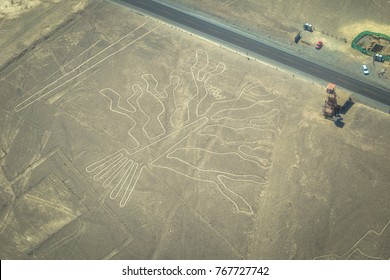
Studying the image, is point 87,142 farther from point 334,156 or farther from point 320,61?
point 320,61

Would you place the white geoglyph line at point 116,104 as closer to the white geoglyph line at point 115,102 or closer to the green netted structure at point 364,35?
the white geoglyph line at point 115,102

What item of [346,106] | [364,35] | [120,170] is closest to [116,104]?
[120,170]

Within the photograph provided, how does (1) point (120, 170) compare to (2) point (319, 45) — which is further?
(2) point (319, 45)

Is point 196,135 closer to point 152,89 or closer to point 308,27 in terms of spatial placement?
point 152,89

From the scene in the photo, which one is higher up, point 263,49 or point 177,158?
point 263,49

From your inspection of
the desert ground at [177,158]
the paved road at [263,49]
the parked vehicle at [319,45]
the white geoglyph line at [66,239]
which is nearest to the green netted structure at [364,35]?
the parked vehicle at [319,45]

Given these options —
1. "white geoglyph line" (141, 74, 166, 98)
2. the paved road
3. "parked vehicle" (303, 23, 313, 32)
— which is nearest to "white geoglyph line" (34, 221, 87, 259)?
"white geoglyph line" (141, 74, 166, 98)
